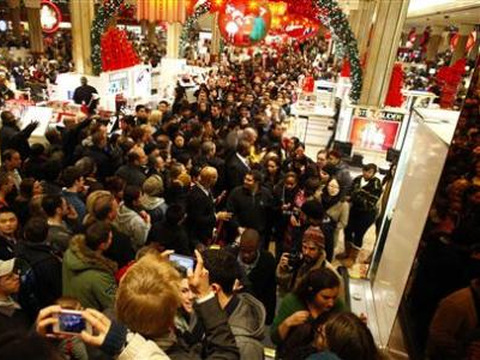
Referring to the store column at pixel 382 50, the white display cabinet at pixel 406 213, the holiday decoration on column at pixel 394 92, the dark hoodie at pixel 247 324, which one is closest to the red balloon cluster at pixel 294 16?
the store column at pixel 382 50

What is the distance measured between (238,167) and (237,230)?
1.22m

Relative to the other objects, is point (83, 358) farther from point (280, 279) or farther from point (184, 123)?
point (184, 123)

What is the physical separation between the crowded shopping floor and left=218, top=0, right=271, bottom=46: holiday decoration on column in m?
0.03

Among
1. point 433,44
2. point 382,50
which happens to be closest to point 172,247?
point 382,50

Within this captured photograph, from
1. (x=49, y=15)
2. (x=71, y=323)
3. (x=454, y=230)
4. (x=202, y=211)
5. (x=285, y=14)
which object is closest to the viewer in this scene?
(x=71, y=323)

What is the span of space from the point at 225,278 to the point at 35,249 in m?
1.60

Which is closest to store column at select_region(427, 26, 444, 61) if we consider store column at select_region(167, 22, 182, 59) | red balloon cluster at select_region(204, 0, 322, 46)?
red balloon cluster at select_region(204, 0, 322, 46)

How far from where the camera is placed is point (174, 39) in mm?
15227

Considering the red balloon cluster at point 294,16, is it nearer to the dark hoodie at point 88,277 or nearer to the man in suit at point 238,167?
the man in suit at point 238,167

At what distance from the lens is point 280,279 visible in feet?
11.3

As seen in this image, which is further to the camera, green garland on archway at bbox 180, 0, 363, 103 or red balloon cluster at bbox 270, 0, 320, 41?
red balloon cluster at bbox 270, 0, 320, 41

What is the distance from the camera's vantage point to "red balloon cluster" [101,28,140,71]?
385 inches

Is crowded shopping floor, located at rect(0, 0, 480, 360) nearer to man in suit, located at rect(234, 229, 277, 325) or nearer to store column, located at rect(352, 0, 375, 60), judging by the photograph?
man in suit, located at rect(234, 229, 277, 325)

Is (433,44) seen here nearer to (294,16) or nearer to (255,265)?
(294,16)
